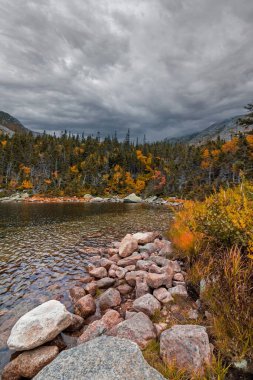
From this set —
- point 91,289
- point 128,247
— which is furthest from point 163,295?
point 128,247

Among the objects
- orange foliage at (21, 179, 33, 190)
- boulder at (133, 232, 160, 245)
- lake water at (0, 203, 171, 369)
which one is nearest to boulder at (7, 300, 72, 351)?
lake water at (0, 203, 171, 369)

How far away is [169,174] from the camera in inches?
2813

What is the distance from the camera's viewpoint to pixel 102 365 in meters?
2.92

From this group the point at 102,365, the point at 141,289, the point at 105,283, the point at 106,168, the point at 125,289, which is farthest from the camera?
the point at 106,168

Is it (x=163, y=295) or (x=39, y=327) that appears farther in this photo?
(x=163, y=295)

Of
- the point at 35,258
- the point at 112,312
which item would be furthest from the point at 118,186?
the point at 112,312

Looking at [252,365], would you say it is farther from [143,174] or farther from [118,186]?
[143,174]

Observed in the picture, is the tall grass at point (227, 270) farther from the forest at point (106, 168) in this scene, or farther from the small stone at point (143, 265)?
the forest at point (106, 168)

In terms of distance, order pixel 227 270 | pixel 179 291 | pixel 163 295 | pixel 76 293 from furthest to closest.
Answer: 1. pixel 76 293
2. pixel 179 291
3. pixel 163 295
4. pixel 227 270

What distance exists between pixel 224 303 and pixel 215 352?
821 mm

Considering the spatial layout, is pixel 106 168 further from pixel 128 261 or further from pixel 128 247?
pixel 128 261

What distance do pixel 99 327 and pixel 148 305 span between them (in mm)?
1350

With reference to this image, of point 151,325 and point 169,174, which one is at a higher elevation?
point 169,174

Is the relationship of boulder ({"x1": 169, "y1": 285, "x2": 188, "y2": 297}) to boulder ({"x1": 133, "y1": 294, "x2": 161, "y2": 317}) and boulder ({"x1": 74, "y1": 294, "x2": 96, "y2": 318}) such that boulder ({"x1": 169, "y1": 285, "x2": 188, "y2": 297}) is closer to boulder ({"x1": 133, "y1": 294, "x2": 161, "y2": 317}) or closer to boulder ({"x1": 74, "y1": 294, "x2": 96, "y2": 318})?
boulder ({"x1": 133, "y1": 294, "x2": 161, "y2": 317})
